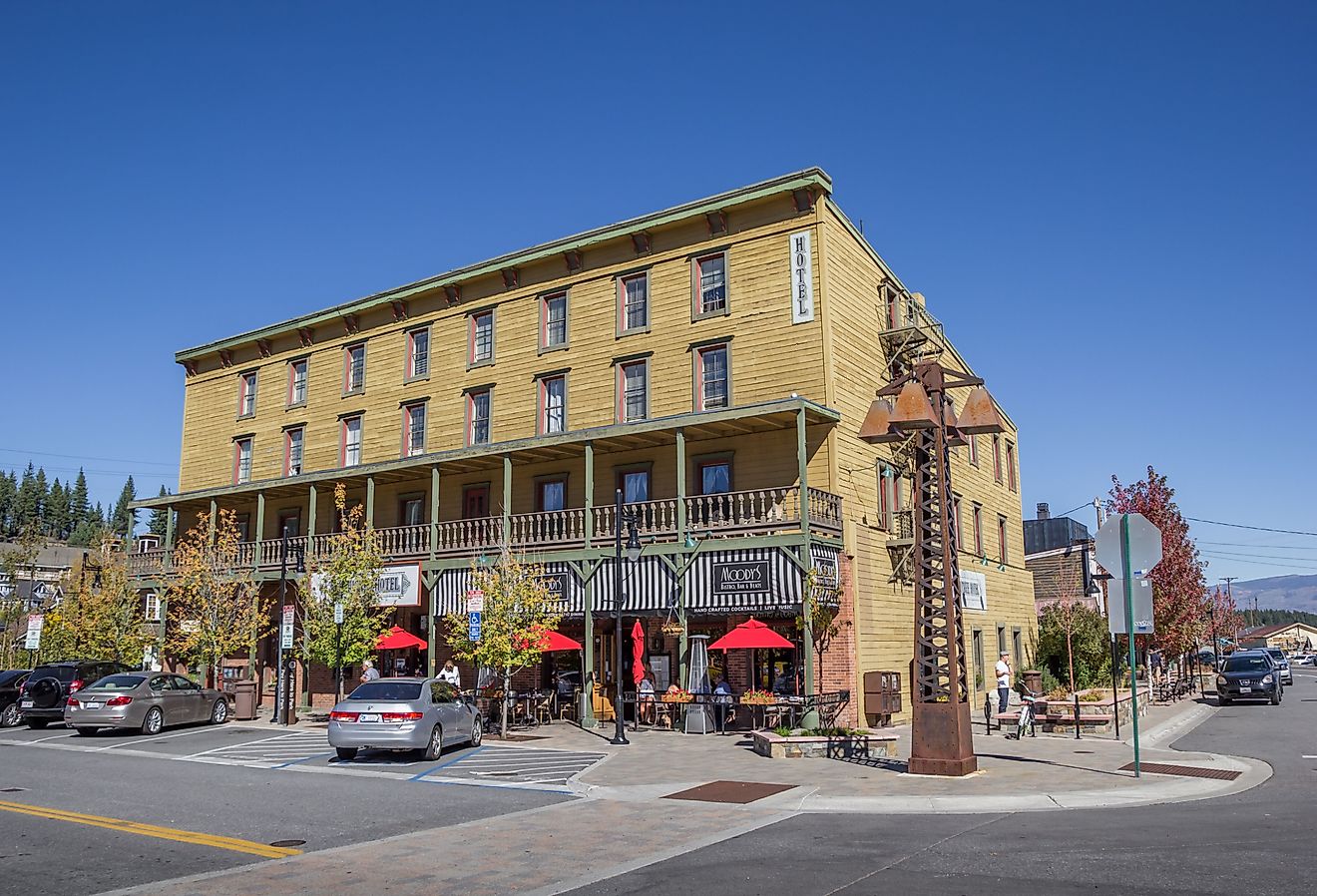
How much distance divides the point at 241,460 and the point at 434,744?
24776 millimetres

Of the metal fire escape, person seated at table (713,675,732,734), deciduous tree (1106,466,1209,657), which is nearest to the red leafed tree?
deciduous tree (1106,466,1209,657)

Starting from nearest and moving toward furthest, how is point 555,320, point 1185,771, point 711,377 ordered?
point 1185,771, point 711,377, point 555,320

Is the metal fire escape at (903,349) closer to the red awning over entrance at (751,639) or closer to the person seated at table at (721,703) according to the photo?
the red awning over entrance at (751,639)

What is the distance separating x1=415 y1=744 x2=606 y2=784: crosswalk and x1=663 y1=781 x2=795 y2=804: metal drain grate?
2421mm

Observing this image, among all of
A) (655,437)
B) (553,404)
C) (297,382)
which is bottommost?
(655,437)

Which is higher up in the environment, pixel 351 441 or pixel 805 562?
pixel 351 441

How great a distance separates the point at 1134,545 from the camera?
15352mm

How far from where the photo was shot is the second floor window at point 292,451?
39.2 m

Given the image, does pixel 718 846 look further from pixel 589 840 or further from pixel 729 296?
pixel 729 296

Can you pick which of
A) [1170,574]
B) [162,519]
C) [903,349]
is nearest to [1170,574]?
[1170,574]

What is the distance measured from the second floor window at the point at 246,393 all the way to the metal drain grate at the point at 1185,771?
34.2 m

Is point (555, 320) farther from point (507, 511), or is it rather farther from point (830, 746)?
point (830, 746)

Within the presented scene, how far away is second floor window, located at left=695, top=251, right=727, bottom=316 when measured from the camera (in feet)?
97.5

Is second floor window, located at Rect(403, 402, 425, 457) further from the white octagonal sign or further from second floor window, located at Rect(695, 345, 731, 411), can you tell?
the white octagonal sign
